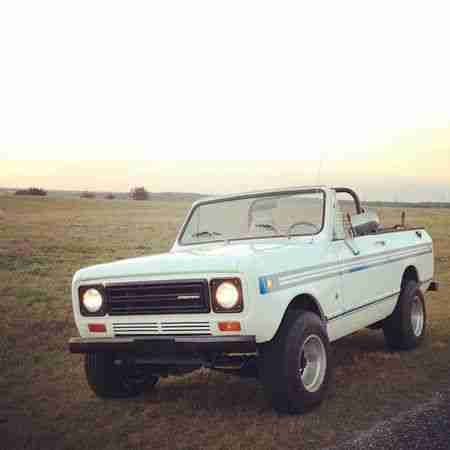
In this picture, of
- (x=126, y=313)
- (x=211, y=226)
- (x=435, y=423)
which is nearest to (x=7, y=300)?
(x=211, y=226)

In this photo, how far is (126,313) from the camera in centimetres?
548

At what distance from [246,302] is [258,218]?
2.04m

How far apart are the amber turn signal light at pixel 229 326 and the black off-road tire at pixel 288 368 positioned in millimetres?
341

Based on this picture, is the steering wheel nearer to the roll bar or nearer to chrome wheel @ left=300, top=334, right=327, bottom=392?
chrome wheel @ left=300, top=334, right=327, bottom=392

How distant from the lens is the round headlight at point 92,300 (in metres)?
5.62

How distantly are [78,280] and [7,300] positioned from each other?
7.51 metres

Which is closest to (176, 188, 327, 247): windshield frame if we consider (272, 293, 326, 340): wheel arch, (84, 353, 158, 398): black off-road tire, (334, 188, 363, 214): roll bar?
(272, 293, 326, 340): wheel arch

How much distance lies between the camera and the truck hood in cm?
509

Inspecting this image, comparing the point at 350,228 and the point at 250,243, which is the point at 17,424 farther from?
the point at 350,228

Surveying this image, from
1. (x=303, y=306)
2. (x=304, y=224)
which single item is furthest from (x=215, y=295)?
(x=304, y=224)

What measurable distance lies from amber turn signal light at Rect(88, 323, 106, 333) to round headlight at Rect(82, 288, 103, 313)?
116 mm

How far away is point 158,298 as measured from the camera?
17.4ft

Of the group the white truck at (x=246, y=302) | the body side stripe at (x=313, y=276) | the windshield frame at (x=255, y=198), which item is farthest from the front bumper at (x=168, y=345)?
the windshield frame at (x=255, y=198)

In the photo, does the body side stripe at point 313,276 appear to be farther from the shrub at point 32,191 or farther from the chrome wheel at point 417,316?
the shrub at point 32,191
